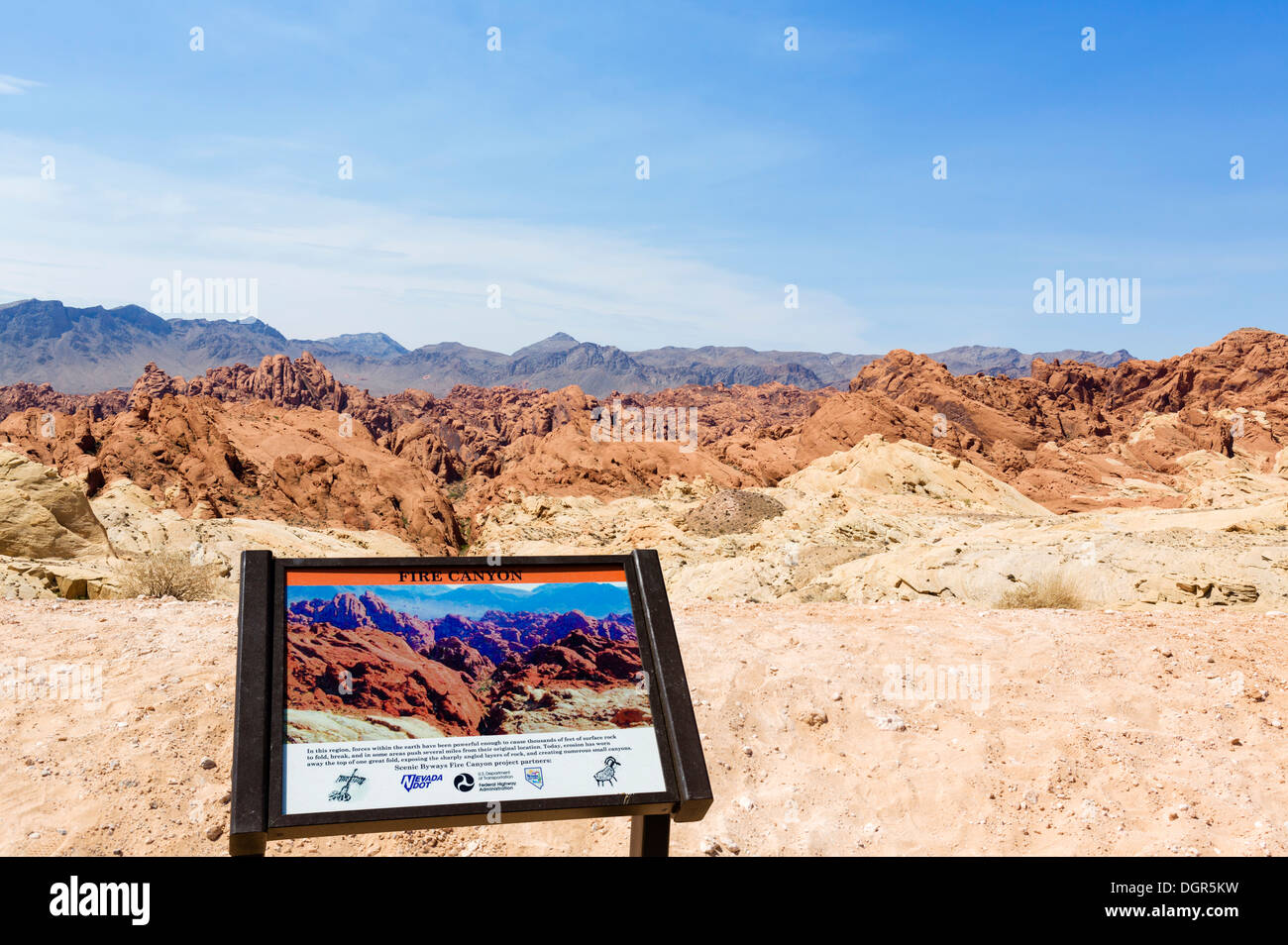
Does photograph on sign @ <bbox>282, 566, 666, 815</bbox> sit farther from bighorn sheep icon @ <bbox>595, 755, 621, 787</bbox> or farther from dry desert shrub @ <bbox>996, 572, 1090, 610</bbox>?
dry desert shrub @ <bbox>996, 572, 1090, 610</bbox>

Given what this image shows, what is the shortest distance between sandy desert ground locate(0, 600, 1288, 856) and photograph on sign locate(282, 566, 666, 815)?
170cm

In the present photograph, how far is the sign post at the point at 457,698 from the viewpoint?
2.90 meters

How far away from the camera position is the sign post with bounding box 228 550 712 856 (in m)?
2.90

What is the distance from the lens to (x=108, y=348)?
165m

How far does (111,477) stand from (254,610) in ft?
76.5

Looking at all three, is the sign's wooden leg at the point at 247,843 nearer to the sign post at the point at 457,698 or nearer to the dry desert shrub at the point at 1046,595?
the sign post at the point at 457,698

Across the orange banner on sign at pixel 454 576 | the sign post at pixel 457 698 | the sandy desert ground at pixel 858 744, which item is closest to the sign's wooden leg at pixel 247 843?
the sign post at pixel 457 698

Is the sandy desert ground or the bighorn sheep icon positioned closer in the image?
the bighorn sheep icon

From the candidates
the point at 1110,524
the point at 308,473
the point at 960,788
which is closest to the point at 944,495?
the point at 1110,524

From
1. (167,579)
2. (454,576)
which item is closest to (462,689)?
(454,576)

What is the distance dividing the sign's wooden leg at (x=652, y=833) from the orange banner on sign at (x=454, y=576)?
40.4 inches

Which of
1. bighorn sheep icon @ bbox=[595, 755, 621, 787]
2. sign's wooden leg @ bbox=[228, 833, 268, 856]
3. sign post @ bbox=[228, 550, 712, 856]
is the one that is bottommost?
sign's wooden leg @ bbox=[228, 833, 268, 856]

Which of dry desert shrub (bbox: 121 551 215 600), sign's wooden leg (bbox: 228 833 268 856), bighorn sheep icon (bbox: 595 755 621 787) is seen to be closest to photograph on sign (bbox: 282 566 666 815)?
bighorn sheep icon (bbox: 595 755 621 787)
